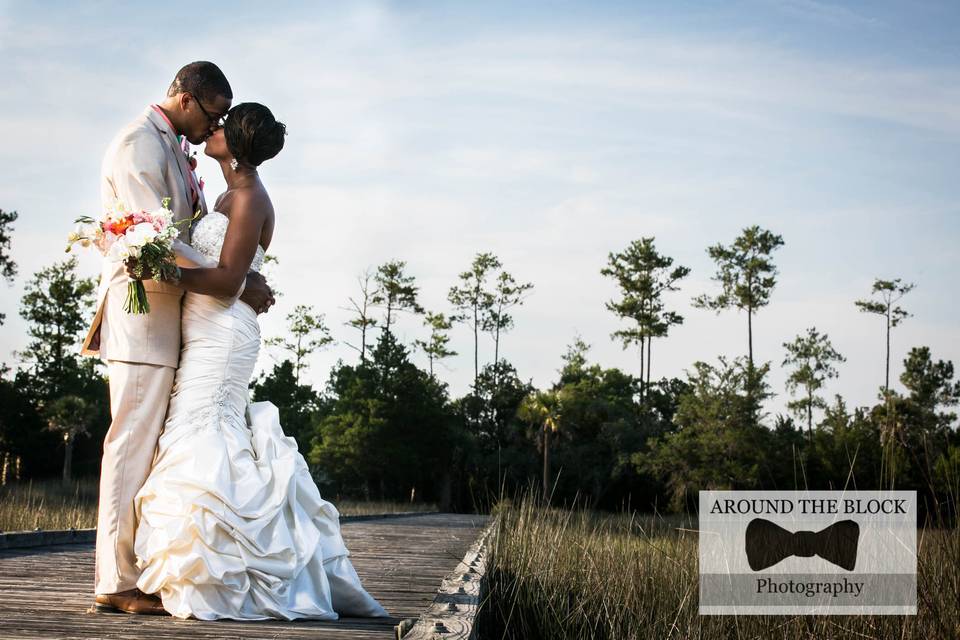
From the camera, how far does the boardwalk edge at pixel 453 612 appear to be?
3142 mm

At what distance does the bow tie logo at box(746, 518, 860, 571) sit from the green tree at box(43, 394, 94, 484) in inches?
1544

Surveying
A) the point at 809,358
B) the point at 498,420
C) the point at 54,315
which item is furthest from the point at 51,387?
the point at 809,358

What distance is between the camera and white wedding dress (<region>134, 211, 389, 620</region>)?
3990mm

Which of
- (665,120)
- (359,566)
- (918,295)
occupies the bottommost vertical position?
(359,566)

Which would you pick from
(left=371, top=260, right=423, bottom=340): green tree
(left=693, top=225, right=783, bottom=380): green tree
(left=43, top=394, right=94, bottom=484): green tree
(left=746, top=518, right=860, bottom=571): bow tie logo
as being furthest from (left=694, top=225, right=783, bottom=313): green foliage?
(left=746, top=518, right=860, bottom=571): bow tie logo

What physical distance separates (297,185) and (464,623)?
39.5m

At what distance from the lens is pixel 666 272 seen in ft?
182

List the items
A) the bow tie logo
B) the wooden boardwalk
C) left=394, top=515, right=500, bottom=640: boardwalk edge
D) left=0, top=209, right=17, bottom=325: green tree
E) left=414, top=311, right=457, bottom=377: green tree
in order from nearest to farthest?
1. left=394, top=515, right=500, bottom=640: boardwalk edge
2. the wooden boardwalk
3. the bow tie logo
4. left=0, top=209, right=17, bottom=325: green tree
5. left=414, top=311, right=457, bottom=377: green tree

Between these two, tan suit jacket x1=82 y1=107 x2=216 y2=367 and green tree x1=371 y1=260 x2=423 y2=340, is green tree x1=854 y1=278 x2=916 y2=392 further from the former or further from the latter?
tan suit jacket x1=82 y1=107 x2=216 y2=367

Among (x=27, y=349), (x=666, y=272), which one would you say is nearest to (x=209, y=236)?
(x=27, y=349)

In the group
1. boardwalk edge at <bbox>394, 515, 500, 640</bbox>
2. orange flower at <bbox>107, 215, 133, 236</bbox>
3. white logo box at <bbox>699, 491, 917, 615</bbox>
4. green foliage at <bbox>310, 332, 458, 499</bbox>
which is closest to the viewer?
boardwalk edge at <bbox>394, 515, 500, 640</bbox>

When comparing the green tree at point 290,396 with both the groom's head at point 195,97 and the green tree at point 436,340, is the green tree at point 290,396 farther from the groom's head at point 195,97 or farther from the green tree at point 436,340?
the groom's head at point 195,97

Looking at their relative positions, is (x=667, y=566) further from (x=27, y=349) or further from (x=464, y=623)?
(x=27, y=349)

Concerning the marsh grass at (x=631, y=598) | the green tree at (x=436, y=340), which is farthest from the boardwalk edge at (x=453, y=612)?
the green tree at (x=436, y=340)
